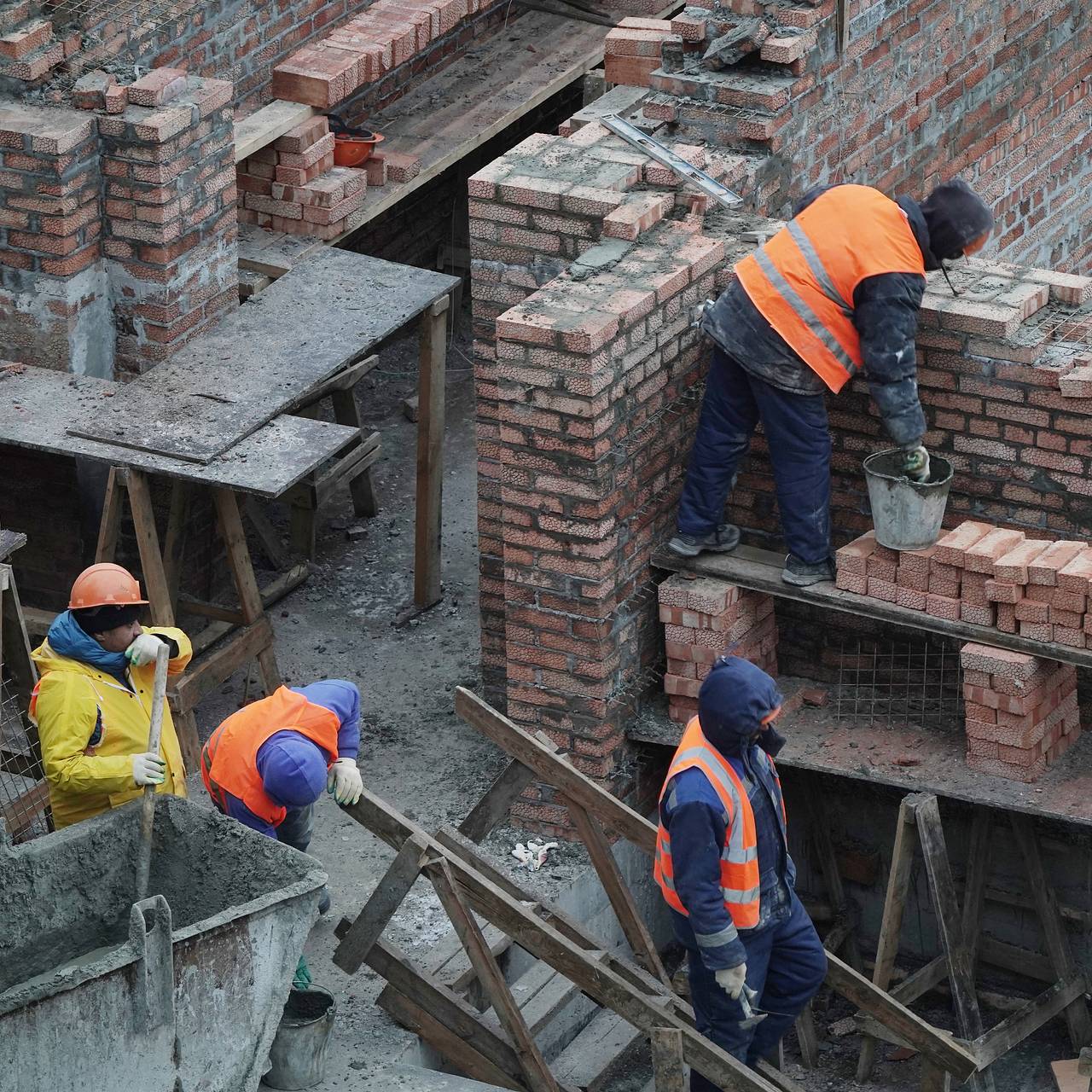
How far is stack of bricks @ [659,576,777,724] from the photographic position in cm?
789

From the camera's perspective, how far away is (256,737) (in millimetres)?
6391

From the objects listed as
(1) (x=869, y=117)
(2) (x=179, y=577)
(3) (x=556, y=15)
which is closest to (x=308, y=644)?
(2) (x=179, y=577)

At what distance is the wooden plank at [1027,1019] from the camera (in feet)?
25.7

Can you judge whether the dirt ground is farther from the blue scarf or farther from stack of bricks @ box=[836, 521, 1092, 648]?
stack of bricks @ box=[836, 521, 1092, 648]

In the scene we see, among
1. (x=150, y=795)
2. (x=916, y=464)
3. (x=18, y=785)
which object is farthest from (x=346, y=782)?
(x=916, y=464)

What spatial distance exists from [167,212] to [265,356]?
A: 74 cm

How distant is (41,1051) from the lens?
18.7 feet

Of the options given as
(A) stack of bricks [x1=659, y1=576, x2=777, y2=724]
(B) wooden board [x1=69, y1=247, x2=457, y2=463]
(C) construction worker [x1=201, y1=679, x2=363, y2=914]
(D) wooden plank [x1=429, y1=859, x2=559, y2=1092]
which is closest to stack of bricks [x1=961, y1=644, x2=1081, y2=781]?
(A) stack of bricks [x1=659, y1=576, x2=777, y2=724]

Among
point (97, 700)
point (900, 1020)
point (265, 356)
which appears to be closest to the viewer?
point (97, 700)

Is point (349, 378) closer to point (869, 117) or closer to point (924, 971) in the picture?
point (869, 117)

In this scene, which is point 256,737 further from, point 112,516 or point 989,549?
point 989,549

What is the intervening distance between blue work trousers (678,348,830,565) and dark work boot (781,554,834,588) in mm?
20

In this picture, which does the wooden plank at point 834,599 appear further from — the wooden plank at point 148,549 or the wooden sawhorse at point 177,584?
the wooden plank at point 148,549

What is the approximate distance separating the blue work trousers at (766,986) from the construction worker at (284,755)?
1278 millimetres
